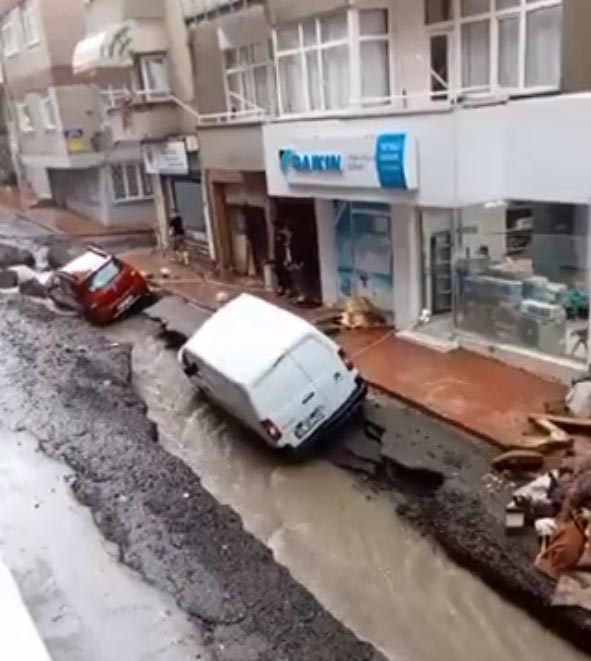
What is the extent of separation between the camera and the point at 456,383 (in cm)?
1348

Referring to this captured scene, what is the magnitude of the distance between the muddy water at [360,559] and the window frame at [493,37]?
708cm

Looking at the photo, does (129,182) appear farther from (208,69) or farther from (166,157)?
(208,69)

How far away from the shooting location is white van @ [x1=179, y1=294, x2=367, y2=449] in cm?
1190

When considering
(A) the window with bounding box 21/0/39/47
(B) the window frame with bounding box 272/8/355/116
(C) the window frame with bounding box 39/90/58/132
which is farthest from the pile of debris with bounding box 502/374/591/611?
(A) the window with bounding box 21/0/39/47

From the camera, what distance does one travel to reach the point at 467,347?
1496cm

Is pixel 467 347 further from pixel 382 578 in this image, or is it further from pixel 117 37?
pixel 117 37

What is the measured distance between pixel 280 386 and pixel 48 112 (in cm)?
2508

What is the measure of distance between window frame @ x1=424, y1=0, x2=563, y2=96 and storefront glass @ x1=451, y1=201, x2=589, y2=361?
6.49ft

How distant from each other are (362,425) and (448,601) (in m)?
3.99

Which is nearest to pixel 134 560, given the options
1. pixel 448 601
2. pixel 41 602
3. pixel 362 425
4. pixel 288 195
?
pixel 41 602

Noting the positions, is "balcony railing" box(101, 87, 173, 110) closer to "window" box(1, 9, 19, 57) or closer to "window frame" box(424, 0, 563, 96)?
"window frame" box(424, 0, 563, 96)

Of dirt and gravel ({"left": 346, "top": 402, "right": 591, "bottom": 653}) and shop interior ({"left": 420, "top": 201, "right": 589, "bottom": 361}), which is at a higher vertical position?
shop interior ({"left": 420, "top": 201, "right": 589, "bottom": 361})

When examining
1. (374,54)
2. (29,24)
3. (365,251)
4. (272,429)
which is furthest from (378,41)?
(29,24)

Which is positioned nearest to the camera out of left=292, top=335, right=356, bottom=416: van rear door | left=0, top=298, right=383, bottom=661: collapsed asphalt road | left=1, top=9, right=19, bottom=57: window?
left=0, top=298, right=383, bottom=661: collapsed asphalt road
